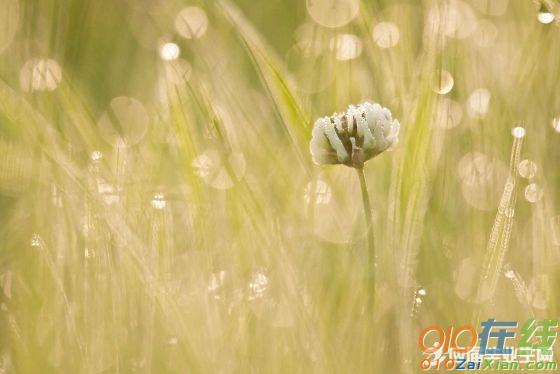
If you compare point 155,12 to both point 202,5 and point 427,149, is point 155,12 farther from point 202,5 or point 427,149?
point 427,149

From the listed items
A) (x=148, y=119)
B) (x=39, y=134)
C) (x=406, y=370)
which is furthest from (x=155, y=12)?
(x=406, y=370)

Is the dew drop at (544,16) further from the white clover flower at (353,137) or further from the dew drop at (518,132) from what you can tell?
the white clover flower at (353,137)

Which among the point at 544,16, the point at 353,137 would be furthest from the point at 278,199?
the point at 544,16

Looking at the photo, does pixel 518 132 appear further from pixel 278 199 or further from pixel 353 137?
pixel 278 199

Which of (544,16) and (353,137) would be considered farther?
(544,16)

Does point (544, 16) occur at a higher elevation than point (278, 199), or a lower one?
higher

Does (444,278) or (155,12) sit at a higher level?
(155,12)

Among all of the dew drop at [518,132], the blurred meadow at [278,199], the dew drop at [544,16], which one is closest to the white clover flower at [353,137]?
the blurred meadow at [278,199]
